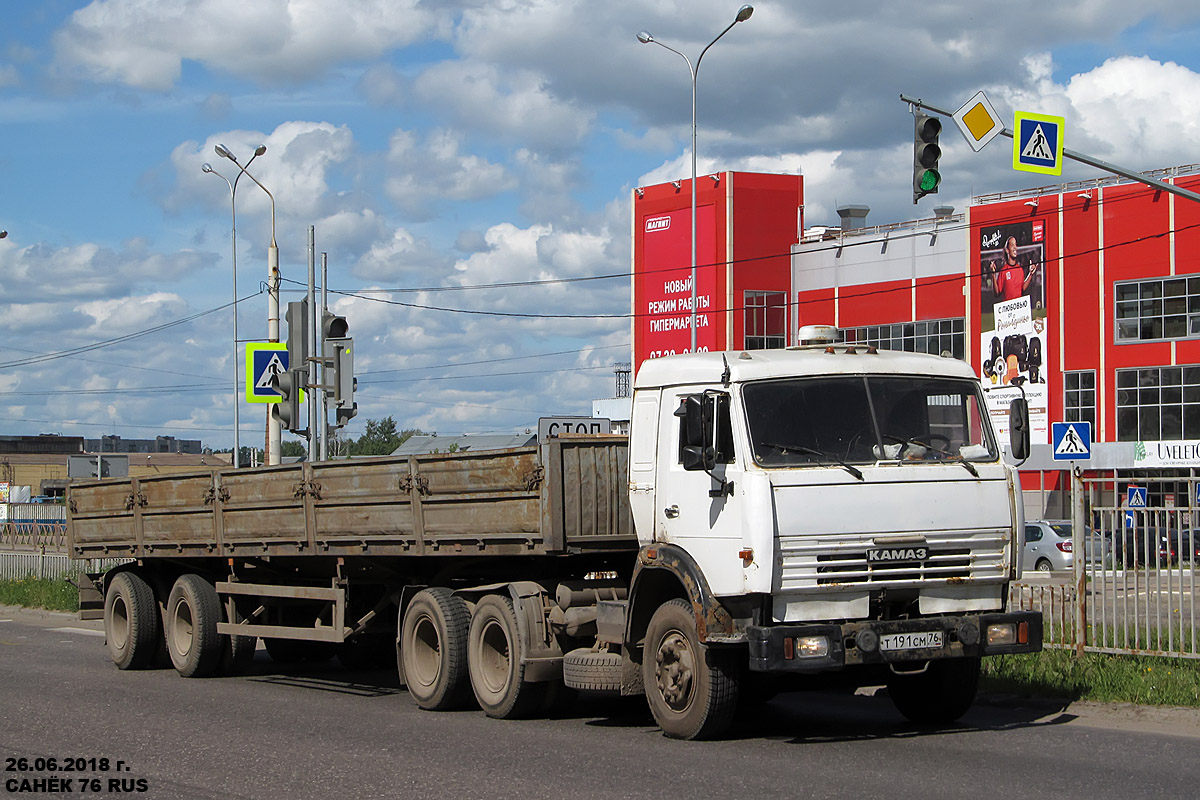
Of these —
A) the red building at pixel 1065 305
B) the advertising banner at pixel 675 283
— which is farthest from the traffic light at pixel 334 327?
the advertising banner at pixel 675 283

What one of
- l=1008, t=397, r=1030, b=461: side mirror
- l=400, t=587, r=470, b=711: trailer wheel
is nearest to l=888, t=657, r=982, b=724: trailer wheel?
l=1008, t=397, r=1030, b=461: side mirror

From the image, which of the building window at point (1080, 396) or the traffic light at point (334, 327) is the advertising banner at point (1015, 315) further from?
the traffic light at point (334, 327)

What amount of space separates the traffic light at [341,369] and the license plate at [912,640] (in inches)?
397

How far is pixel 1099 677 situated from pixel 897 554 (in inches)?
138

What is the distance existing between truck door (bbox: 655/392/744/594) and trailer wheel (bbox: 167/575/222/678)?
6848 mm

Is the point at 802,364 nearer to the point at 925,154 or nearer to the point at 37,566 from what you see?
the point at 925,154

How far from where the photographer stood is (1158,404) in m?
46.5

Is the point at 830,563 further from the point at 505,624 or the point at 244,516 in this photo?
the point at 244,516

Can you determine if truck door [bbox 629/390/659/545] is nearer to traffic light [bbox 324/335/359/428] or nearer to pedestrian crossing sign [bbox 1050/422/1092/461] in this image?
traffic light [bbox 324/335/359/428]

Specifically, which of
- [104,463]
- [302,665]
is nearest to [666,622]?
[302,665]

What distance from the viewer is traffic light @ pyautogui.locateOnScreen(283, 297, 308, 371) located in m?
18.4

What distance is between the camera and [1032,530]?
32062 millimetres

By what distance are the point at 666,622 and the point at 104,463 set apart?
22825 millimetres

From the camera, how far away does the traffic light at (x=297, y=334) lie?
18.4m
